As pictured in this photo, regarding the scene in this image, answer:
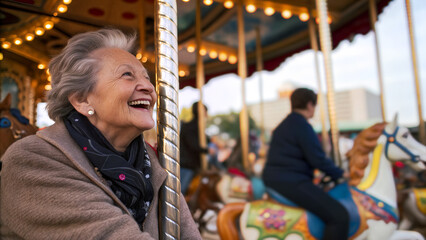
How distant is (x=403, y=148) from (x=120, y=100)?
2319 millimetres

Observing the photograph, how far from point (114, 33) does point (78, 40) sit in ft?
0.46

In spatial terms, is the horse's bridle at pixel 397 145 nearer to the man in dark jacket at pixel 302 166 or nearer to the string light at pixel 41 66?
the man in dark jacket at pixel 302 166

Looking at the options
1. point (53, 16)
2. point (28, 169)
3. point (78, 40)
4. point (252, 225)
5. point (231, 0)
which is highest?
point (231, 0)

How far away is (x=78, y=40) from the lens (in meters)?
1.28

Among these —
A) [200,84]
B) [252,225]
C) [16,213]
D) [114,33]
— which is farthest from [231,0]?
[16,213]

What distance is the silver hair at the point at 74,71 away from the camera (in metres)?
1.23

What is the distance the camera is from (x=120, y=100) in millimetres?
1203

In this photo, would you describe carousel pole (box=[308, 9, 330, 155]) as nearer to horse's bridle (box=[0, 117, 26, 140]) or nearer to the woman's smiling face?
horse's bridle (box=[0, 117, 26, 140])

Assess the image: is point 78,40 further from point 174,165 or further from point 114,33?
point 174,165

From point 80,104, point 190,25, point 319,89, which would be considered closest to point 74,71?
point 80,104

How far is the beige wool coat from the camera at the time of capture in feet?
3.17

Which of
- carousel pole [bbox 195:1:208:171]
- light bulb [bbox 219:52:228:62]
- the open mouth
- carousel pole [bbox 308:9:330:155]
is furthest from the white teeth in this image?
light bulb [bbox 219:52:228:62]

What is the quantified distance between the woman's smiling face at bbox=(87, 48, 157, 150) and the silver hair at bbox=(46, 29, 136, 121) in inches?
1.0

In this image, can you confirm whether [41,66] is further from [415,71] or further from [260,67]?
[260,67]
